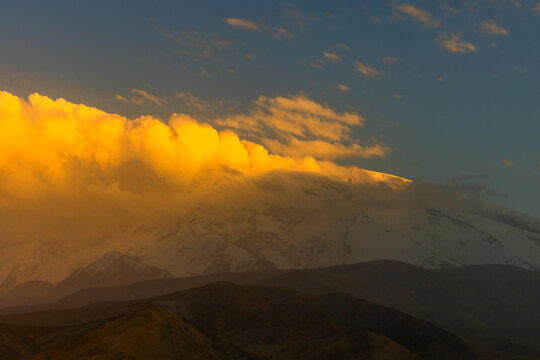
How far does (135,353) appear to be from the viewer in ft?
413

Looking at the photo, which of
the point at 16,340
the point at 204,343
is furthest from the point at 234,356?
the point at 16,340

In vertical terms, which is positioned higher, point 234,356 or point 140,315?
point 140,315

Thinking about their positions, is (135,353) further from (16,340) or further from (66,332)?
(66,332)

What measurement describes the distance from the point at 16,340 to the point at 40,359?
39.3 m

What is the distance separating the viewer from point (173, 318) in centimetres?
17162

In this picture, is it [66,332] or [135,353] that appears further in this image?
[66,332]

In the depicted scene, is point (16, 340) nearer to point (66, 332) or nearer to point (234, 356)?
point (66, 332)

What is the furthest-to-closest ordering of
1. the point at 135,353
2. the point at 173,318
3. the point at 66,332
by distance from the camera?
the point at 66,332, the point at 173,318, the point at 135,353

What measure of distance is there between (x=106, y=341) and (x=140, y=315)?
29.2 meters

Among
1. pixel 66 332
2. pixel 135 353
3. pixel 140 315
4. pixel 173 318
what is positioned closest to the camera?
pixel 135 353

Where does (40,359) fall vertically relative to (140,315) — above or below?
below

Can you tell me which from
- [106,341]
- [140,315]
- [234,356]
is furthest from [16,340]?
[234,356]

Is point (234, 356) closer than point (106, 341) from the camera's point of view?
No

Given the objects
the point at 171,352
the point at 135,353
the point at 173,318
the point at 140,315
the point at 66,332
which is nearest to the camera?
the point at 135,353
